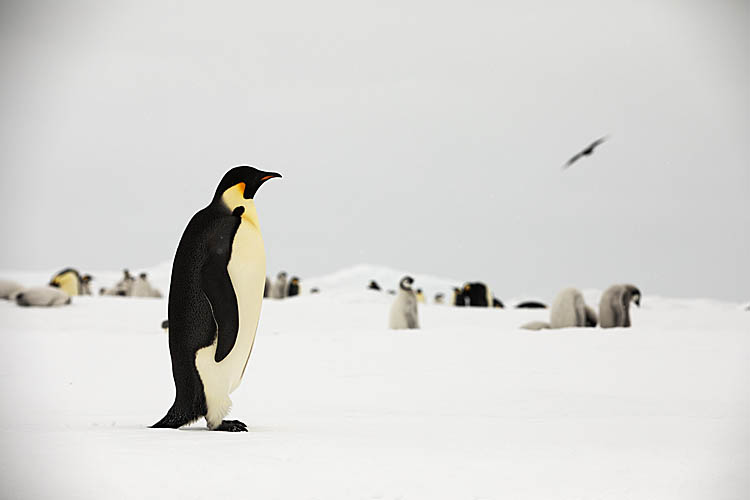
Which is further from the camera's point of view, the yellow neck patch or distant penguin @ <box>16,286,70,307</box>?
distant penguin @ <box>16,286,70,307</box>

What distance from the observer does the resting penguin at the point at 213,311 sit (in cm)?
325

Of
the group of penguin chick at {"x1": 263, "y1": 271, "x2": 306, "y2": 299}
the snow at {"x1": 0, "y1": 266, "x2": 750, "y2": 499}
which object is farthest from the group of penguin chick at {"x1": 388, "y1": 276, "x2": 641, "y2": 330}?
the group of penguin chick at {"x1": 263, "y1": 271, "x2": 306, "y2": 299}

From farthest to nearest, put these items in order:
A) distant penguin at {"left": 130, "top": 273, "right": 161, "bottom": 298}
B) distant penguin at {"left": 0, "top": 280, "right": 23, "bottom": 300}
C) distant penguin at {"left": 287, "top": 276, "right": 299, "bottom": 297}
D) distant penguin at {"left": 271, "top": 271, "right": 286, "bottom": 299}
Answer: distant penguin at {"left": 287, "top": 276, "right": 299, "bottom": 297} < distant penguin at {"left": 271, "top": 271, "right": 286, "bottom": 299} < distant penguin at {"left": 130, "top": 273, "right": 161, "bottom": 298} < distant penguin at {"left": 0, "top": 280, "right": 23, "bottom": 300}

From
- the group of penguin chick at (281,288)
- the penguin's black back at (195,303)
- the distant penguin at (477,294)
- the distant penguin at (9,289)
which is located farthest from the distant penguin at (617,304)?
the group of penguin chick at (281,288)

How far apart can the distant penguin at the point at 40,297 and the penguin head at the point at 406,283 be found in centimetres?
533

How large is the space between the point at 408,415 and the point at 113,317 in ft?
25.0

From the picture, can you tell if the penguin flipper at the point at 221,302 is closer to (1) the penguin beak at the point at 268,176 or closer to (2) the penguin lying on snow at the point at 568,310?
(1) the penguin beak at the point at 268,176

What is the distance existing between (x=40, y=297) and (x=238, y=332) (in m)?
9.27

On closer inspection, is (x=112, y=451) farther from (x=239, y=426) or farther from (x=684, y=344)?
(x=684, y=344)

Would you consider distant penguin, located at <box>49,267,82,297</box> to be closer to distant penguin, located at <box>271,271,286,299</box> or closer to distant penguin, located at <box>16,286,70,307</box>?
distant penguin, located at <box>16,286,70,307</box>

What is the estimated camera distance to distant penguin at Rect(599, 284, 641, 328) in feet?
31.4

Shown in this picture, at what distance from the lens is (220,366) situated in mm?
3309

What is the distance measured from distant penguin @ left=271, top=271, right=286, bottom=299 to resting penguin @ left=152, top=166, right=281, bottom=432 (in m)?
17.3

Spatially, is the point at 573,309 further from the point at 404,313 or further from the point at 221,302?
the point at 221,302
